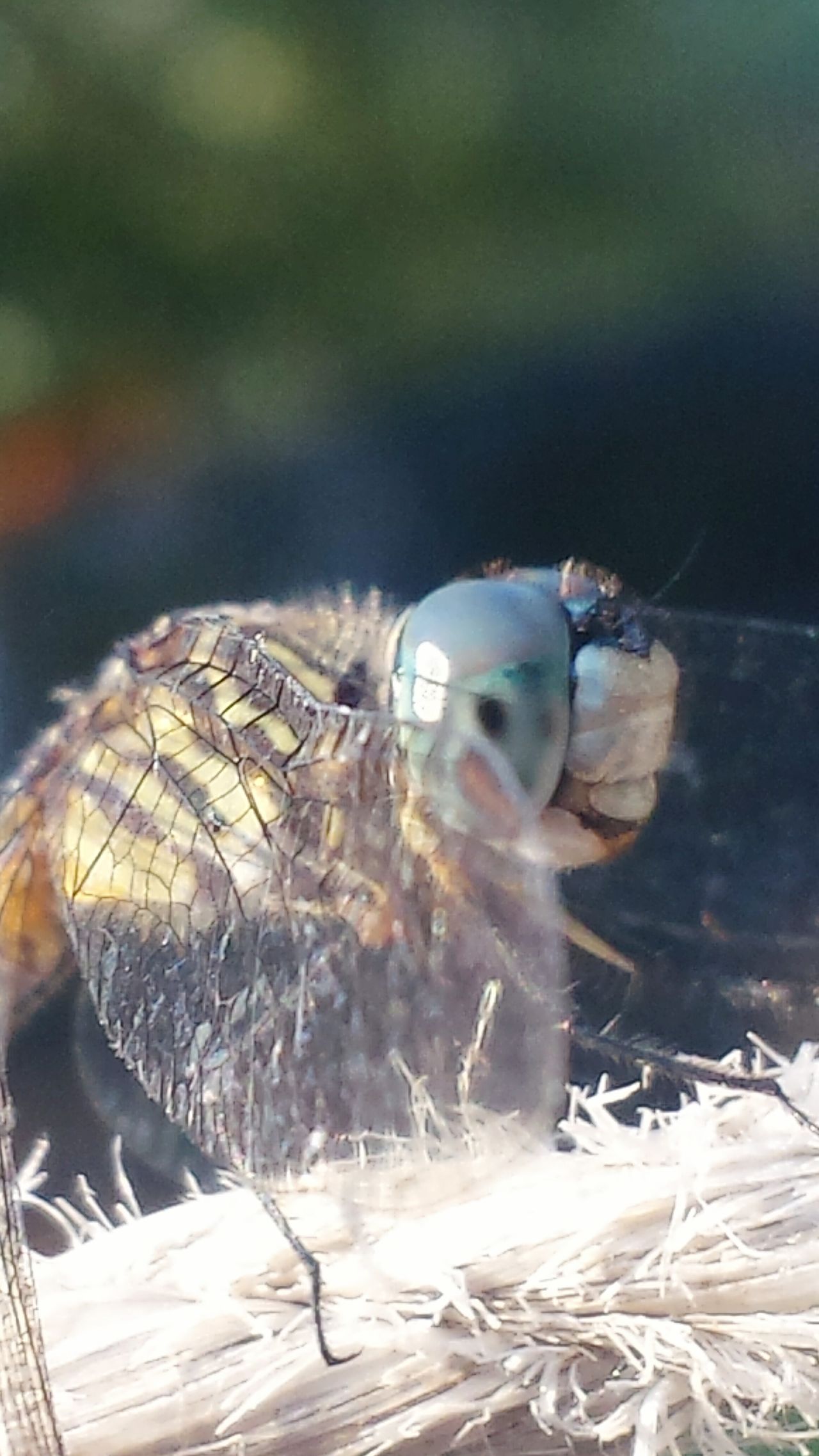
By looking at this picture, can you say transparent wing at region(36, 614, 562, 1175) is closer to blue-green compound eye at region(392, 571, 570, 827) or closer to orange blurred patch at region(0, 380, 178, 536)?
blue-green compound eye at region(392, 571, 570, 827)

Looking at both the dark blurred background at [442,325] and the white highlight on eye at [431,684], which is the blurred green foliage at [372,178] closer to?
the dark blurred background at [442,325]

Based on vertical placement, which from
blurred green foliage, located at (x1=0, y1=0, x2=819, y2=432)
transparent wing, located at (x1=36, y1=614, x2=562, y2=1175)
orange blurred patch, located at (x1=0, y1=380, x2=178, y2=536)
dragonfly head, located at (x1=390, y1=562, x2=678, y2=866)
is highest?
blurred green foliage, located at (x1=0, y1=0, x2=819, y2=432)

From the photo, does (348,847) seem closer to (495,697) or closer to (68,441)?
(495,697)

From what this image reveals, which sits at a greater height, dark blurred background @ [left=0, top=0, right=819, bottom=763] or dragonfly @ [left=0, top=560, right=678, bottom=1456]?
dark blurred background @ [left=0, top=0, right=819, bottom=763]

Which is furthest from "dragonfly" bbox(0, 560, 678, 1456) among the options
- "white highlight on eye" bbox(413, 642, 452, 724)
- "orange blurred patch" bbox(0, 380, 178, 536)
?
"orange blurred patch" bbox(0, 380, 178, 536)

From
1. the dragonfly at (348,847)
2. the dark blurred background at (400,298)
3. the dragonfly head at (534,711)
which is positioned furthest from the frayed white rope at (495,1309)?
the dark blurred background at (400,298)

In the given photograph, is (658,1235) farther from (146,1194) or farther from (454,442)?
(454,442)

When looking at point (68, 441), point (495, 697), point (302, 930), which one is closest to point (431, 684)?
point (495, 697)
